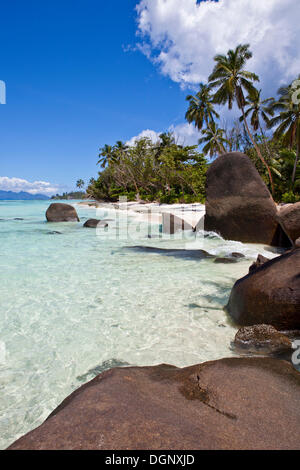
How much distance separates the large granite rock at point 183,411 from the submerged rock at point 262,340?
0.53 meters

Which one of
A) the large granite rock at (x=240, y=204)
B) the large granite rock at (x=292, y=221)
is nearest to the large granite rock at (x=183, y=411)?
the large granite rock at (x=292, y=221)

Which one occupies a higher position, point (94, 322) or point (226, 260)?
point (226, 260)

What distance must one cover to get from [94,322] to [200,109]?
38.7m

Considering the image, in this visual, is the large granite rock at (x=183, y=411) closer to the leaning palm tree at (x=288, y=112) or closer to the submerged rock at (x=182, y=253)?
the submerged rock at (x=182, y=253)

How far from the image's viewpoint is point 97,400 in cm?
156

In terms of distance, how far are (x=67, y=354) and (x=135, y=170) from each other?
40604 millimetres

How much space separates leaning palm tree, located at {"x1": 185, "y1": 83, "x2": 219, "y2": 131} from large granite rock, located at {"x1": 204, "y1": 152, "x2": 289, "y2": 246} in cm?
3010

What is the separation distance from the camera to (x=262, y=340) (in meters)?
2.87

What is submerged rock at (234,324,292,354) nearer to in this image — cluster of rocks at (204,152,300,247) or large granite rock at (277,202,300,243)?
large granite rock at (277,202,300,243)

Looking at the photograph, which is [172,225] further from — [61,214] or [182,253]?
[61,214]

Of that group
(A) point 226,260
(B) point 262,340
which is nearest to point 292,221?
(A) point 226,260

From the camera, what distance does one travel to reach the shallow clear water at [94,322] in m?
2.60

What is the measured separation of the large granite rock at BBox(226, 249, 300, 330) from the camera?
312 centimetres

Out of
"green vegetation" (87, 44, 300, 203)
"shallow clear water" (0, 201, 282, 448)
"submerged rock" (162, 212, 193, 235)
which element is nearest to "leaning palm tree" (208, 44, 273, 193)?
"green vegetation" (87, 44, 300, 203)
